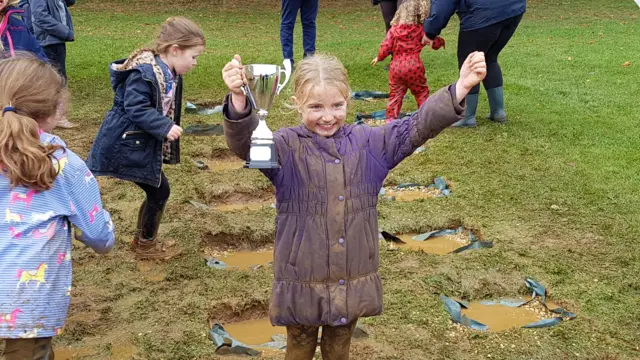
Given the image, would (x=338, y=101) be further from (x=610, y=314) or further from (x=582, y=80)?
(x=582, y=80)

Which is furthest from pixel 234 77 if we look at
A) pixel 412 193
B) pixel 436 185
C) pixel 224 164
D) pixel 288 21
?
pixel 288 21

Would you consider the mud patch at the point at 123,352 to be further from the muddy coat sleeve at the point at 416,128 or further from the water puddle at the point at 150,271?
the muddy coat sleeve at the point at 416,128

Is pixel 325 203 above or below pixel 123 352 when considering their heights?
above

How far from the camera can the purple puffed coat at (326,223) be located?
9.04 ft

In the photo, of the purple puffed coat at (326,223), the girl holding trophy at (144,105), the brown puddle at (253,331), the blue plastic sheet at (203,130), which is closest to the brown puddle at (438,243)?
the brown puddle at (253,331)

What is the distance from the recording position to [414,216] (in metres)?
5.43

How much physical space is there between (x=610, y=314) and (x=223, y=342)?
2139 millimetres

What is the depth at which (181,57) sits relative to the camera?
14.4ft

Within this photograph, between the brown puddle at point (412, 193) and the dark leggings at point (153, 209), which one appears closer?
the dark leggings at point (153, 209)

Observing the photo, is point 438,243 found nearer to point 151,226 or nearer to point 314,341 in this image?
point 151,226

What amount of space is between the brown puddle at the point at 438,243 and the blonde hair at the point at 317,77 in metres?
2.40

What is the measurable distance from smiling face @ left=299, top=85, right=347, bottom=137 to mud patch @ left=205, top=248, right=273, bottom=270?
6.63 feet

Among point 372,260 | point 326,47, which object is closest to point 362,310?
point 372,260

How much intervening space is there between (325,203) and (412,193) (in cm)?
341
